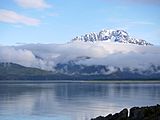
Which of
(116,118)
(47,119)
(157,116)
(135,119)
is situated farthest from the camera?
(47,119)

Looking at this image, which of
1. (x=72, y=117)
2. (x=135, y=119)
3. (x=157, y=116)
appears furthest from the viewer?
(x=72, y=117)

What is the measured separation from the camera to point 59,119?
6781cm

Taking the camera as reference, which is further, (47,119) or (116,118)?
(47,119)

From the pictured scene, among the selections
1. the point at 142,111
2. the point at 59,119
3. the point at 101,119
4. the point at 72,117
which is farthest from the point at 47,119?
the point at 142,111

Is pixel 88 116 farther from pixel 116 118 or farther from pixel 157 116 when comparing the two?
pixel 157 116

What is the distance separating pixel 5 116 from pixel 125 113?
30.7 metres

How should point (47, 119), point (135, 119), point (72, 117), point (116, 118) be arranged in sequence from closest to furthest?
point (135, 119) → point (116, 118) → point (47, 119) → point (72, 117)

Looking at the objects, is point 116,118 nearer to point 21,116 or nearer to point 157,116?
point 157,116

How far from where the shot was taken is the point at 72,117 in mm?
72062

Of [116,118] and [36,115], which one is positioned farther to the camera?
[36,115]

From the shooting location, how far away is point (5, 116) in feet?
233

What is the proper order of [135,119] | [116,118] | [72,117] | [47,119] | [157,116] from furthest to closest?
[72,117]
[47,119]
[116,118]
[135,119]
[157,116]

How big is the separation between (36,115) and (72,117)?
701cm

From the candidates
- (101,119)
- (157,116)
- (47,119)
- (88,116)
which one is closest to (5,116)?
(47,119)
